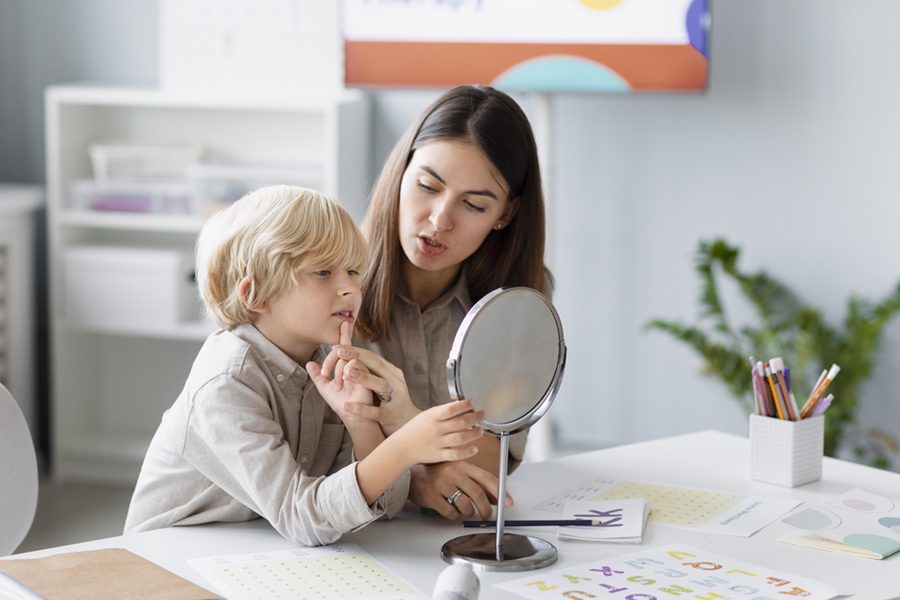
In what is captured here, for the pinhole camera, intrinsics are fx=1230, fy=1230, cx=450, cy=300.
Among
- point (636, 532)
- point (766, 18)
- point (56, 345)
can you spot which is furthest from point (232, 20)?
point (636, 532)

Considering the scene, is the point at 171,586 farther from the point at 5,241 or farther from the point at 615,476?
the point at 5,241

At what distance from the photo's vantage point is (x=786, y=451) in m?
1.66

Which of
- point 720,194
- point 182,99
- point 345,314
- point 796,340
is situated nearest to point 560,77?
point 720,194

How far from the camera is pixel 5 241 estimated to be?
3.35 metres

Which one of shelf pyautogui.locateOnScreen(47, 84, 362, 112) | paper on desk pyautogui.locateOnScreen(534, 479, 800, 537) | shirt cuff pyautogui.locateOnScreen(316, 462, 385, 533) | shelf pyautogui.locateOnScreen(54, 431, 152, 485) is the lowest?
shelf pyautogui.locateOnScreen(54, 431, 152, 485)

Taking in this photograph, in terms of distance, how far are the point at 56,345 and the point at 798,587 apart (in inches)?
105

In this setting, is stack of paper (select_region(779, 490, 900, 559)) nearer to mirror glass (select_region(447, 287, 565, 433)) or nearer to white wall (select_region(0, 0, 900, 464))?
mirror glass (select_region(447, 287, 565, 433))

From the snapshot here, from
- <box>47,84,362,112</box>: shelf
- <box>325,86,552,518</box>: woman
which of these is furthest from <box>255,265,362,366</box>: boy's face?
<box>47,84,362,112</box>: shelf

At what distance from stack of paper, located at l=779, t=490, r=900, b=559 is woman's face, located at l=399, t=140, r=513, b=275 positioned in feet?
1.84

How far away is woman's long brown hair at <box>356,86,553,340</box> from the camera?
1.67m

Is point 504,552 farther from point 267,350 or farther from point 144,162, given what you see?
point 144,162

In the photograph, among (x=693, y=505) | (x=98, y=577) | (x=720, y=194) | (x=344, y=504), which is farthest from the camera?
(x=720, y=194)

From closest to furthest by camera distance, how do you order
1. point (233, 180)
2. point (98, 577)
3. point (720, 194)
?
1. point (98, 577)
2. point (720, 194)
3. point (233, 180)

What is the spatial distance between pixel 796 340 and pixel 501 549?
→ 1.76 meters
